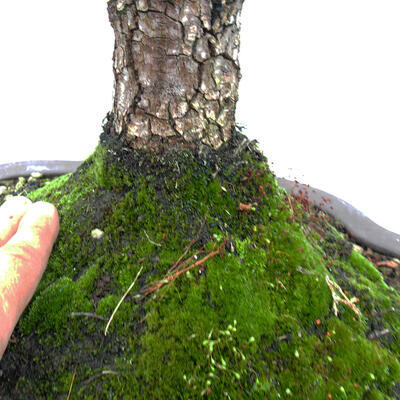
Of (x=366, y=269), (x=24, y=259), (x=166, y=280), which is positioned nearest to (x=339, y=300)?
(x=366, y=269)

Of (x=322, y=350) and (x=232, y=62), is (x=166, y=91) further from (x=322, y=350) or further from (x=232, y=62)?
(x=322, y=350)

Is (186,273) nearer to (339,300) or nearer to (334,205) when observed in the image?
(339,300)

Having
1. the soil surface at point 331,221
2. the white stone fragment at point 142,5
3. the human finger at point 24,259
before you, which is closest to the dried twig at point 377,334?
the soil surface at point 331,221

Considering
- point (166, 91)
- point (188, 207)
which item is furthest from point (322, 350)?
point (166, 91)

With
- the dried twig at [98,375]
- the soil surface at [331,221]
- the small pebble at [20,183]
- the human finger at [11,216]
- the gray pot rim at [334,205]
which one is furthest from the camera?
the small pebble at [20,183]

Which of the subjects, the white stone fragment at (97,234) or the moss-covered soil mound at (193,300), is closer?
the moss-covered soil mound at (193,300)

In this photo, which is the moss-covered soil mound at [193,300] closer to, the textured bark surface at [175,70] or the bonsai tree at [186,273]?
the bonsai tree at [186,273]

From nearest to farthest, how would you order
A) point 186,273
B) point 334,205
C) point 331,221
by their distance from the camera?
point 186,273 → point 331,221 → point 334,205

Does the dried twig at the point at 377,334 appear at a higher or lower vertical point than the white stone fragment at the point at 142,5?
lower
